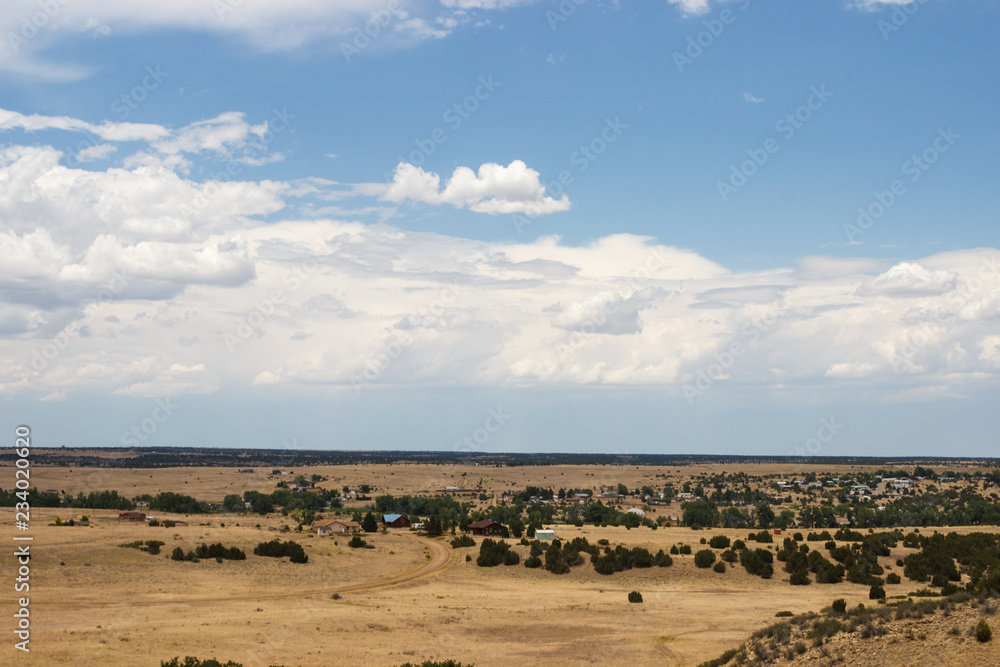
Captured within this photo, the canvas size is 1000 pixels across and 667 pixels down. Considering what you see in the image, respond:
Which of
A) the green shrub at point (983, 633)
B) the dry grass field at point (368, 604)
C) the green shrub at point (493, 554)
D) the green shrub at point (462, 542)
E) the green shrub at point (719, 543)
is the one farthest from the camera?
the green shrub at point (462, 542)

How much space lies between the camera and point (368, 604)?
45719mm

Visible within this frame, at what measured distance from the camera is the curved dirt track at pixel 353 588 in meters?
42.2

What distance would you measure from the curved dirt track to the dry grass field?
218 mm

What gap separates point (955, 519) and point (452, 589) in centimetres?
7052

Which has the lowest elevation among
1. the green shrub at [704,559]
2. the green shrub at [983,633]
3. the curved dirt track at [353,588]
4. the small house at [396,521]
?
the small house at [396,521]

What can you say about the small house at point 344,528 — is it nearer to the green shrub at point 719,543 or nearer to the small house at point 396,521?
the small house at point 396,521

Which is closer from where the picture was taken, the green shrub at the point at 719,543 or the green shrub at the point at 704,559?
the green shrub at the point at 704,559

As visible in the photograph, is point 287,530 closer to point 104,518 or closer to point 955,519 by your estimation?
point 104,518

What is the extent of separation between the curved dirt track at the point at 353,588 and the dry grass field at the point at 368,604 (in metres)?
0.22

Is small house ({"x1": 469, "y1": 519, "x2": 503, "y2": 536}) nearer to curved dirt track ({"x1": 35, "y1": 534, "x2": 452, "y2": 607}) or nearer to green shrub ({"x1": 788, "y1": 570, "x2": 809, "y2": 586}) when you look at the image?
curved dirt track ({"x1": 35, "y1": 534, "x2": 452, "y2": 607})

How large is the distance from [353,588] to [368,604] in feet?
26.7

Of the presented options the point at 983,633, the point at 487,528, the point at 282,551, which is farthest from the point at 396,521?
the point at 983,633

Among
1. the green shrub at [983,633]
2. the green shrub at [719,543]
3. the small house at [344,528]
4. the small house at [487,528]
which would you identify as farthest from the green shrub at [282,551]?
the green shrub at [983,633]

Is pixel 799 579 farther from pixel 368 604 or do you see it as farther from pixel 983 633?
pixel 983 633
